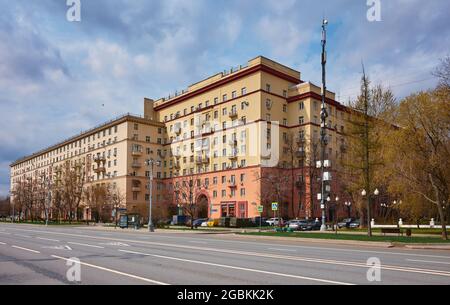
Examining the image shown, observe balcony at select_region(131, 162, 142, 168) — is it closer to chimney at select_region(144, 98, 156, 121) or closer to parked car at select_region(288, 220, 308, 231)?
chimney at select_region(144, 98, 156, 121)

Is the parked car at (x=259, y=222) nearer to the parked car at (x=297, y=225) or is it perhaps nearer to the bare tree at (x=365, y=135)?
the parked car at (x=297, y=225)

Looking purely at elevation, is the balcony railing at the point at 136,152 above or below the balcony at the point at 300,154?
above

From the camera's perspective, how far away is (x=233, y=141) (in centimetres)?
7575

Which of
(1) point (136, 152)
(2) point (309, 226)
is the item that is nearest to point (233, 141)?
(1) point (136, 152)

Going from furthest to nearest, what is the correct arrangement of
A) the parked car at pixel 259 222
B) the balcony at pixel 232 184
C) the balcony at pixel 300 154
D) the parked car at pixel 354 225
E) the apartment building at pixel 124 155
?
the apartment building at pixel 124 155 < the balcony at pixel 232 184 < the balcony at pixel 300 154 < the parked car at pixel 259 222 < the parked car at pixel 354 225

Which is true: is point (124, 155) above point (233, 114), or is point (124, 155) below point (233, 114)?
below

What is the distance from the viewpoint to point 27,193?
324 ft

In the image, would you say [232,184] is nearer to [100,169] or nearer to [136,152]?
[136,152]

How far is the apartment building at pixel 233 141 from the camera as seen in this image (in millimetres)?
71688

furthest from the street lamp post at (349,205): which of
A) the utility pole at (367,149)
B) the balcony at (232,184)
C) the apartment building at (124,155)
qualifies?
the apartment building at (124,155)

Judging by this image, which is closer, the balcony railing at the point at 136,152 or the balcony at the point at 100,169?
the balcony railing at the point at 136,152

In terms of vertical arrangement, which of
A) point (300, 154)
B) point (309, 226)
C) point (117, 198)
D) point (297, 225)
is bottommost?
point (309, 226)
